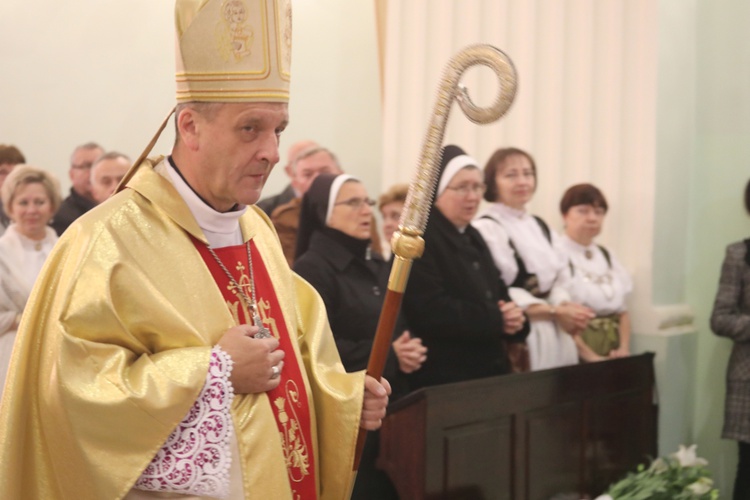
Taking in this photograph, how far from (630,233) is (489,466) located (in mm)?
3097

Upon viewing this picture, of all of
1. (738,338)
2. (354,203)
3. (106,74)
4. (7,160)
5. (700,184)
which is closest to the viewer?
(354,203)

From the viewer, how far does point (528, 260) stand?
19.4 ft

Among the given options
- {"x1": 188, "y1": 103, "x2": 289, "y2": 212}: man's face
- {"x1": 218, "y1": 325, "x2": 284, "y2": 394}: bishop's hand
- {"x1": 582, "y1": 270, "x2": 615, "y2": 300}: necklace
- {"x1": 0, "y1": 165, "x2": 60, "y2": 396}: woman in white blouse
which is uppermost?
{"x1": 188, "y1": 103, "x2": 289, "y2": 212}: man's face

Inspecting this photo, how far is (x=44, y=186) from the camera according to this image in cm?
489

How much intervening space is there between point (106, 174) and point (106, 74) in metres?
2.86

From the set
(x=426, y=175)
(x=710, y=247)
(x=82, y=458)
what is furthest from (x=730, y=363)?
(x=82, y=458)

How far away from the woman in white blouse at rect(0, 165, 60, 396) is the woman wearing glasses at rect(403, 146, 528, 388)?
71.0 inches

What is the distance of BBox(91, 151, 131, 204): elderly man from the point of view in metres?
5.57

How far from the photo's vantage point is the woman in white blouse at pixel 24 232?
464cm

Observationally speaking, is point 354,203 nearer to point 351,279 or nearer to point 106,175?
point 351,279

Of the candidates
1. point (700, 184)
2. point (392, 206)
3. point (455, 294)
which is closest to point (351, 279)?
point (455, 294)

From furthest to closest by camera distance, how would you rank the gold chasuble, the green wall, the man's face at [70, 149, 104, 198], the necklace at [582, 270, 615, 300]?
the green wall
the necklace at [582, 270, 615, 300]
the man's face at [70, 149, 104, 198]
the gold chasuble

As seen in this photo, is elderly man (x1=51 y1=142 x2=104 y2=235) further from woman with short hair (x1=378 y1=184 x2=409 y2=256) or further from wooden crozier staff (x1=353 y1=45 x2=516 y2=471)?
wooden crozier staff (x1=353 y1=45 x2=516 y2=471)

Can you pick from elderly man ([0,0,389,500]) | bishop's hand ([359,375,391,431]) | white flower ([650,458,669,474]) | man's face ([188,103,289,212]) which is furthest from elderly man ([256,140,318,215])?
man's face ([188,103,289,212])
